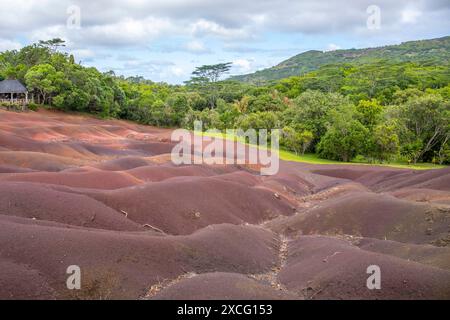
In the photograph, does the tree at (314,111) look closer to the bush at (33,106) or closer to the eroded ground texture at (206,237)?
the eroded ground texture at (206,237)

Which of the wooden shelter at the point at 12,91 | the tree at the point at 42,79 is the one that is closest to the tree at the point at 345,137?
the tree at the point at 42,79

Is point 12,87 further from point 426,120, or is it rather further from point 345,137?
point 426,120

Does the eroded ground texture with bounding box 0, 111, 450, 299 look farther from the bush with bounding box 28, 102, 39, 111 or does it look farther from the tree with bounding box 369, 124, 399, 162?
the bush with bounding box 28, 102, 39, 111

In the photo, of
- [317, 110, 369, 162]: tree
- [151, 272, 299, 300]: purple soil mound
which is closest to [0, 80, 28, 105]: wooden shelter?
[317, 110, 369, 162]: tree

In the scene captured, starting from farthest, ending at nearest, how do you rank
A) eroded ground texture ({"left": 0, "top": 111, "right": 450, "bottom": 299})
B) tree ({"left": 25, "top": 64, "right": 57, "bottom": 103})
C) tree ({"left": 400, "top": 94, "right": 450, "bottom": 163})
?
tree ({"left": 25, "top": 64, "right": 57, "bottom": 103}), tree ({"left": 400, "top": 94, "right": 450, "bottom": 163}), eroded ground texture ({"left": 0, "top": 111, "right": 450, "bottom": 299})

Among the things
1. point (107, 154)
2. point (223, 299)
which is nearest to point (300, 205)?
point (223, 299)

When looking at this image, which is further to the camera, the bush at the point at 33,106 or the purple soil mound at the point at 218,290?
the bush at the point at 33,106

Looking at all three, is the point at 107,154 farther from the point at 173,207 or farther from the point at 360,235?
the point at 360,235
